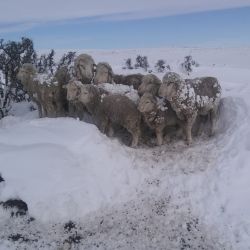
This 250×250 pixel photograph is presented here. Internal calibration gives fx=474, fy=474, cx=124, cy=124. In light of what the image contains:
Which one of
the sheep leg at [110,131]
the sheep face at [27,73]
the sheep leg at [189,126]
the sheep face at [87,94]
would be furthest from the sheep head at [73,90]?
the sheep leg at [189,126]

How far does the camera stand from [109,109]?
9.86 m

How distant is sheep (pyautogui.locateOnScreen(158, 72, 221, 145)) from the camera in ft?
30.8

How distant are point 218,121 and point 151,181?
2219 millimetres

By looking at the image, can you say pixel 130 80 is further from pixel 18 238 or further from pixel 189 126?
pixel 18 238

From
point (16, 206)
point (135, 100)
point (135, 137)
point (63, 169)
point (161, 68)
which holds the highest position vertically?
point (135, 100)

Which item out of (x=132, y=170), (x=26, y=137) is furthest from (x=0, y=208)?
(x=132, y=170)

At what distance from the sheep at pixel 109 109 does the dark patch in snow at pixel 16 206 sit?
278 centimetres

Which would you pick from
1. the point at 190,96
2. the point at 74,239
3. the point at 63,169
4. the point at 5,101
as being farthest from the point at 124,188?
the point at 5,101

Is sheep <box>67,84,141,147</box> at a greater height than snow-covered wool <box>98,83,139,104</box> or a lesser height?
lesser

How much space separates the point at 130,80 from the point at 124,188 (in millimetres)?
3380

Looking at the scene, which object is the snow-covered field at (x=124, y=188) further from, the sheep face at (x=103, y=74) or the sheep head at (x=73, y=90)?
the sheep face at (x=103, y=74)

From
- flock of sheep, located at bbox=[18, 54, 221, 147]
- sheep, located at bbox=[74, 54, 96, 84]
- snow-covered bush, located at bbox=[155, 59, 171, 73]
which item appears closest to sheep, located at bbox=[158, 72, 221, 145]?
flock of sheep, located at bbox=[18, 54, 221, 147]

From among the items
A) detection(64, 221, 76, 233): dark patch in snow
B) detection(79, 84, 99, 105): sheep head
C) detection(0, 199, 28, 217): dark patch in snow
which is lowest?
detection(64, 221, 76, 233): dark patch in snow

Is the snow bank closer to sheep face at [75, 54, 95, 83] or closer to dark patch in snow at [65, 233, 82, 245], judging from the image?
dark patch in snow at [65, 233, 82, 245]
